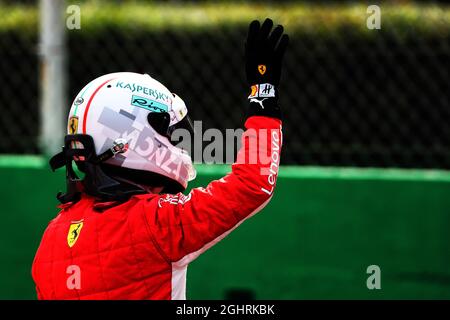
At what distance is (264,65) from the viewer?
→ 9.59ft

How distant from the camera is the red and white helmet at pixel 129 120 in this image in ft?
10.2

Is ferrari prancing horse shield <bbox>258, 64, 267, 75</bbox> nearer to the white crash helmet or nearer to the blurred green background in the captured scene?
the white crash helmet

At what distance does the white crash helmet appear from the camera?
10.2ft

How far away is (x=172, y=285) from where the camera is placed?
3.05 m

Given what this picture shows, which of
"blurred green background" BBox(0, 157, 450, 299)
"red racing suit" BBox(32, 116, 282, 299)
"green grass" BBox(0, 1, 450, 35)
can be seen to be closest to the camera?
"red racing suit" BBox(32, 116, 282, 299)

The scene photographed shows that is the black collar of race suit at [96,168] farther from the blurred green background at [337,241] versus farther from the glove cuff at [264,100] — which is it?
the blurred green background at [337,241]

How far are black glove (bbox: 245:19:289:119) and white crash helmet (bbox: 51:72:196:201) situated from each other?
379mm

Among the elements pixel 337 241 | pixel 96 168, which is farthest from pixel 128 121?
pixel 337 241

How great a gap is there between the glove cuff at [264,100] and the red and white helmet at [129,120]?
1.23 ft

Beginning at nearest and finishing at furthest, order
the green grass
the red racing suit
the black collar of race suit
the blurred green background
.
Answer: the red racing suit, the black collar of race suit, the blurred green background, the green grass

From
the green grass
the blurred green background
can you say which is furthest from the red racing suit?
the green grass

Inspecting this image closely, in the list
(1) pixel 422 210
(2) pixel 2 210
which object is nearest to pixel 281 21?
(1) pixel 422 210

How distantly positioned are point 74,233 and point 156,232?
1.08 feet
